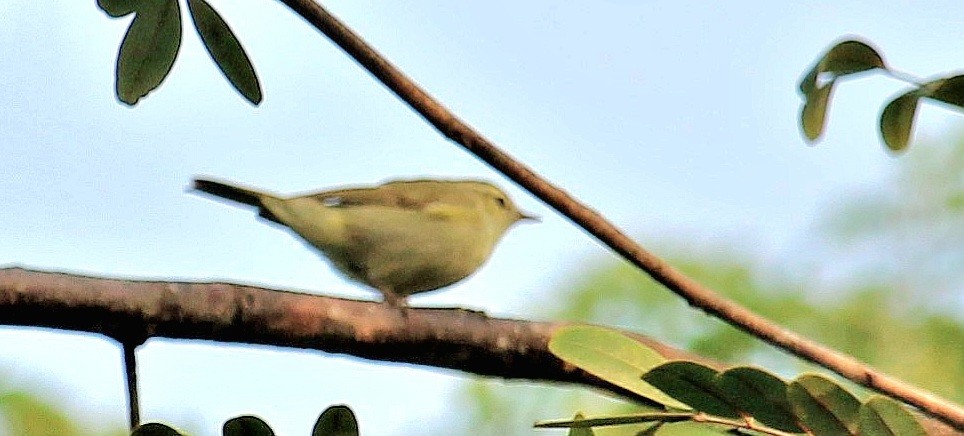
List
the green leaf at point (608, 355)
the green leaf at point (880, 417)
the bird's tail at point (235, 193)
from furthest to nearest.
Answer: the bird's tail at point (235, 193), the green leaf at point (608, 355), the green leaf at point (880, 417)

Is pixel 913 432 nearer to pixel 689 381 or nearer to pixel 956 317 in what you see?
pixel 689 381

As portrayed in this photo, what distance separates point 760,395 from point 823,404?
31 mm

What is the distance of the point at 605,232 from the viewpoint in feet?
2.69

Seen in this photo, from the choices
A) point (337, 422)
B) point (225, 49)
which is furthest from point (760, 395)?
point (225, 49)

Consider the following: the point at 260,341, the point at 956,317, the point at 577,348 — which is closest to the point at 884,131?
the point at 577,348

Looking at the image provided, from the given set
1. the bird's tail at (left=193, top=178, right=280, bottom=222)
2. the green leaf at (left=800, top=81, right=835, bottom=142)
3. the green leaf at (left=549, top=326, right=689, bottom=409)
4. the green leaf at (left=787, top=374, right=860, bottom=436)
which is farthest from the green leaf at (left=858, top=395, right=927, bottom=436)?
the bird's tail at (left=193, top=178, right=280, bottom=222)

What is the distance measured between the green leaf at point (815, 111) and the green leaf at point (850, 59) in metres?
0.04

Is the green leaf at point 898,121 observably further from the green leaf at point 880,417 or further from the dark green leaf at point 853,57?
the green leaf at point 880,417

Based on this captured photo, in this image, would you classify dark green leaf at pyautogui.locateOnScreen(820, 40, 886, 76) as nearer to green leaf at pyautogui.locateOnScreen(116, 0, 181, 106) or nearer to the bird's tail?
green leaf at pyautogui.locateOnScreen(116, 0, 181, 106)

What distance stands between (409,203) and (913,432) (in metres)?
1.14

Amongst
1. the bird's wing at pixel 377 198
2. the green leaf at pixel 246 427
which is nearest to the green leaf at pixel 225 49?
the green leaf at pixel 246 427

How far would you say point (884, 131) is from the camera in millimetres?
802

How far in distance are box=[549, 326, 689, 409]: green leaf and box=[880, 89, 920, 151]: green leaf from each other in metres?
0.28

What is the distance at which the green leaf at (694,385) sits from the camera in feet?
1.83
